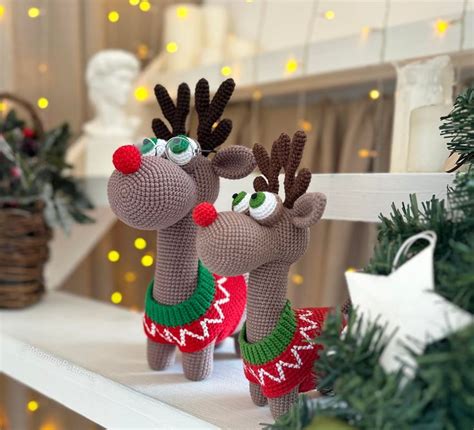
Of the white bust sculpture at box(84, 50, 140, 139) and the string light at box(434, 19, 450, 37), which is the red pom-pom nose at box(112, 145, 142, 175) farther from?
the white bust sculpture at box(84, 50, 140, 139)

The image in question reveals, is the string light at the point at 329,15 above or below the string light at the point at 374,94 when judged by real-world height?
above

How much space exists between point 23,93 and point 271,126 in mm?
540

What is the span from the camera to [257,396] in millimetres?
542

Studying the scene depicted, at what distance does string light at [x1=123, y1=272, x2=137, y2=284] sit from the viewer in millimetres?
1242

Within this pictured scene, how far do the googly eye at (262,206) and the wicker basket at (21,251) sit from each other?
0.58 m

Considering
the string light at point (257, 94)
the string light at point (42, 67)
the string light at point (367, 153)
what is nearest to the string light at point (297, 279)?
the string light at point (367, 153)

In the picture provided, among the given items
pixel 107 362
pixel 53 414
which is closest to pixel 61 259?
pixel 53 414

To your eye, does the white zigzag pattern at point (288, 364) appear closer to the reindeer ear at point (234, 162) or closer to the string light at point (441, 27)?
the reindeer ear at point (234, 162)

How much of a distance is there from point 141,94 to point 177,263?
2.09 feet

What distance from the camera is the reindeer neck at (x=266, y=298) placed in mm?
503

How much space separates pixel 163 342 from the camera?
0.63 m

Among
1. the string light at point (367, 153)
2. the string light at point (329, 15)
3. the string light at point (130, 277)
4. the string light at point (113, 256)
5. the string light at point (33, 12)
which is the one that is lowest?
the string light at point (130, 277)

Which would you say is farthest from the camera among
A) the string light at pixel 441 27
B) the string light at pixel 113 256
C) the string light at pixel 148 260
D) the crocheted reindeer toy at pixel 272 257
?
the string light at pixel 113 256

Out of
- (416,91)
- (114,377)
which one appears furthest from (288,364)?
(416,91)
